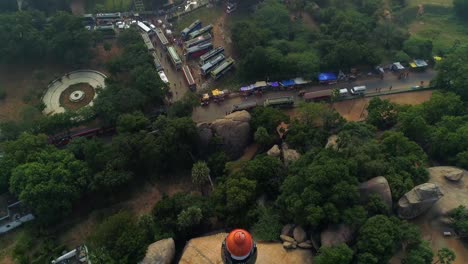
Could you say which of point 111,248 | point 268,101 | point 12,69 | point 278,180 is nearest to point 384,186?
point 278,180

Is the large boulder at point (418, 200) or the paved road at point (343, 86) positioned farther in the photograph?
the paved road at point (343, 86)

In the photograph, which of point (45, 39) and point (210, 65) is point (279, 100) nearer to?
point (210, 65)

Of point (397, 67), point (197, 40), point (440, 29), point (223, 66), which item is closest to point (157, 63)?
point (197, 40)

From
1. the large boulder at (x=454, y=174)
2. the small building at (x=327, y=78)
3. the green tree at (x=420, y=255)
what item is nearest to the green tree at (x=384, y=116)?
the large boulder at (x=454, y=174)

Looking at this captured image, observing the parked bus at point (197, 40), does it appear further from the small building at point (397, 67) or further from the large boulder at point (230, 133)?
the small building at point (397, 67)

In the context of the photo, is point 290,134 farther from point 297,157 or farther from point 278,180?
point 278,180

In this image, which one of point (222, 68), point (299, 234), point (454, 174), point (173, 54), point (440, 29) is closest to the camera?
point (299, 234)
